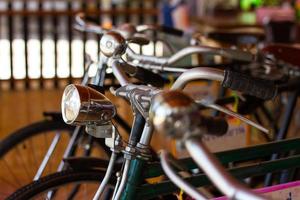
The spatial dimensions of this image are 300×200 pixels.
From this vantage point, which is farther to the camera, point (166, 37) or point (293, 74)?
point (166, 37)

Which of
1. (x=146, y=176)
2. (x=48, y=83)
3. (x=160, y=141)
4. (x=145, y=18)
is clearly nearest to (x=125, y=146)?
(x=146, y=176)

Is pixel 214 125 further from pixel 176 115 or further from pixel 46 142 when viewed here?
pixel 46 142

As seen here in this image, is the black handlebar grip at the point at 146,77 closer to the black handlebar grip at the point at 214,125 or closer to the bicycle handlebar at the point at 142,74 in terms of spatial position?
the bicycle handlebar at the point at 142,74

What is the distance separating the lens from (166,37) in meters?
3.68

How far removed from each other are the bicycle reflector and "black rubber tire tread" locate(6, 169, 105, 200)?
0.30 meters

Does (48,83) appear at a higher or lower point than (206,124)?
lower

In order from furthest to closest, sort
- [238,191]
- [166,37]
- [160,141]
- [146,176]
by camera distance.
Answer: [160,141], [166,37], [146,176], [238,191]

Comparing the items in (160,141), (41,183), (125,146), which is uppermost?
(125,146)

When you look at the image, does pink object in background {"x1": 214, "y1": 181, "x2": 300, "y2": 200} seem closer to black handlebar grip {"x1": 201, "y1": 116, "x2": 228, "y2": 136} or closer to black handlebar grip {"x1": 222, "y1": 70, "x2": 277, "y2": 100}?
black handlebar grip {"x1": 222, "y1": 70, "x2": 277, "y2": 100}

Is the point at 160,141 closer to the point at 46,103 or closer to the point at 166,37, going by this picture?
the point at 166,37

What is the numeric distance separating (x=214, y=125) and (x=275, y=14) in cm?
454

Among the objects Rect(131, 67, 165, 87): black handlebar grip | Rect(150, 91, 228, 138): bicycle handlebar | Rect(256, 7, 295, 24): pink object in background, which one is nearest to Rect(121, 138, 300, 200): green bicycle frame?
Rect(131, 67, 165, 87): black handlebar grip

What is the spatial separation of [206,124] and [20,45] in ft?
20.4

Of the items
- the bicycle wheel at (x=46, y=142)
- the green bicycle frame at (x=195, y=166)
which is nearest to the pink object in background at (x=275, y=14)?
the bicycle wheel at (x=46, y=142)
